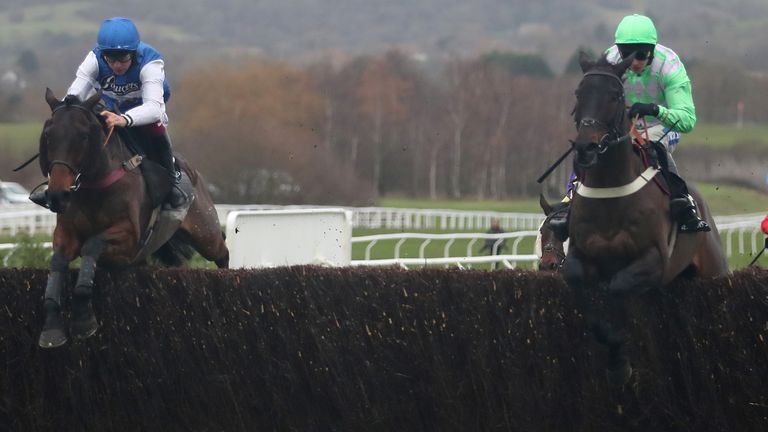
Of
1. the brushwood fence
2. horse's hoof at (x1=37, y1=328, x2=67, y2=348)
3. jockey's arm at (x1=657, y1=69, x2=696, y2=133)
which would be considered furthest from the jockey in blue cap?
jockey's arm at (x1=657, y1=69, x2=696, y2=133)

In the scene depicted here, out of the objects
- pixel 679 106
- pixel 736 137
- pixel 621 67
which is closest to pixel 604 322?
pixel 621 67

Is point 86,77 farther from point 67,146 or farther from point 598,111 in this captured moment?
point 598,111

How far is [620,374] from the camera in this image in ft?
19.3

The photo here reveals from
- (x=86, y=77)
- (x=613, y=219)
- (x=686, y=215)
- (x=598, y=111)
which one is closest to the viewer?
(x=598, y=111)

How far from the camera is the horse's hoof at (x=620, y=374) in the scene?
588 centimetres

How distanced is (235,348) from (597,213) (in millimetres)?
1837

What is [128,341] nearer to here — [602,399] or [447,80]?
[602,399]

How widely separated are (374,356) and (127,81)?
226cm

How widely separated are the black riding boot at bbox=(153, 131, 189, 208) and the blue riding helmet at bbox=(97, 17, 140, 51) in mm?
693

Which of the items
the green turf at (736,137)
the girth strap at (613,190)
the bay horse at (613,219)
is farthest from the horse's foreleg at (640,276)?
the green turf at (736,137)

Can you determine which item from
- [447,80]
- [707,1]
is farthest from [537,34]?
[447,80]

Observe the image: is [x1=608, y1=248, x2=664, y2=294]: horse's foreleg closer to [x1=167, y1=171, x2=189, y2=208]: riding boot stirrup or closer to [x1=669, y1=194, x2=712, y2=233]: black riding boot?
[x1=669, y1=194, x2=712, y2=233]: black riding boot

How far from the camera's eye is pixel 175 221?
786 cm

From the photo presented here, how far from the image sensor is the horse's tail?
329 inches
